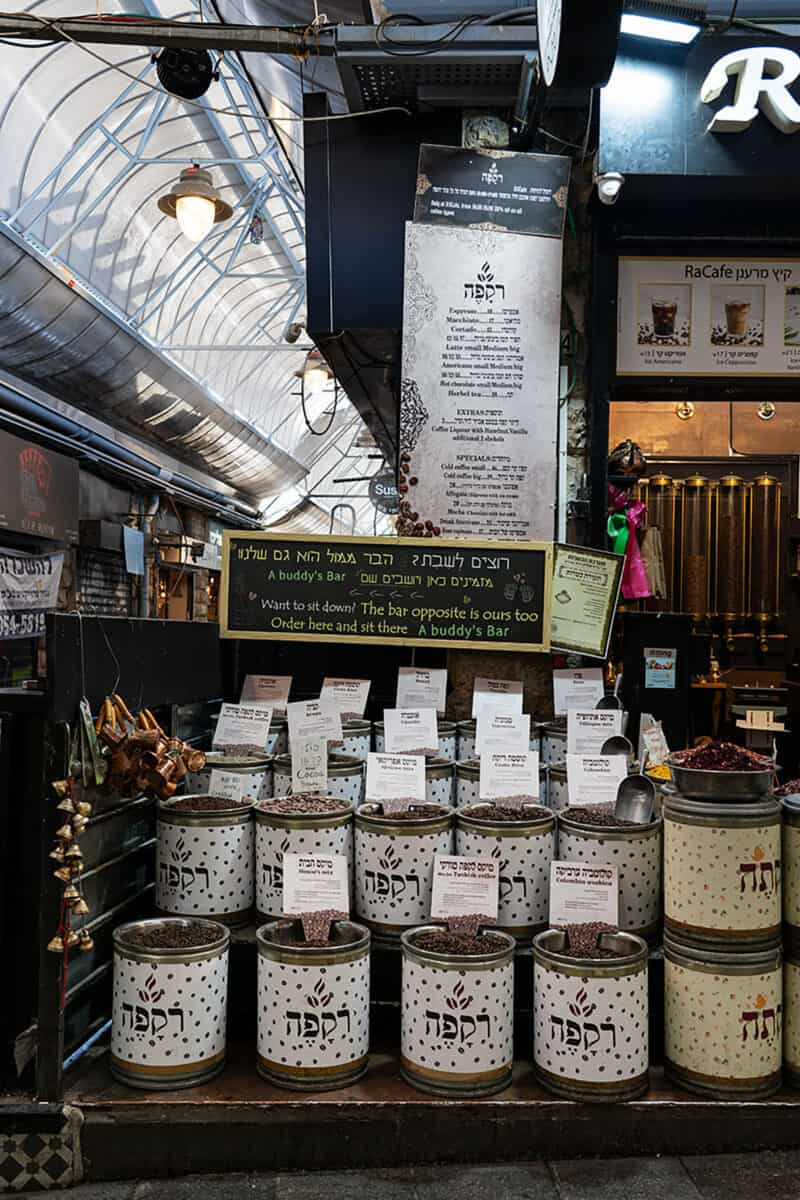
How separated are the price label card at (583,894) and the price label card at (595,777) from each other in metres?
0.29

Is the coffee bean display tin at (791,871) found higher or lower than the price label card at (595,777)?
lower

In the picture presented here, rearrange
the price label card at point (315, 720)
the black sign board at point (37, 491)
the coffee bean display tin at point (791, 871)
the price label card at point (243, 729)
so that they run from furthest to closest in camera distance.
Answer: the black sign board at point (37, 491)
the price label card at point (243, 729)
the price label card at point (315, 720)
the coffee bean display tin at point (791, 871)

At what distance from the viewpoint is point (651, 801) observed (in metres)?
2.56

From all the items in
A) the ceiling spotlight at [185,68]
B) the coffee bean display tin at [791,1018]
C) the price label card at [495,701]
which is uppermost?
the ceiling spotlight at [185,68]

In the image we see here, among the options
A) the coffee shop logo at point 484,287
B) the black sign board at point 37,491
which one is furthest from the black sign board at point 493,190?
the black sign board at point 37,491

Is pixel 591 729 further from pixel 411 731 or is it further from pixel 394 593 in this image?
pixel 394 593

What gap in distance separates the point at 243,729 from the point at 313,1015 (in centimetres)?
98

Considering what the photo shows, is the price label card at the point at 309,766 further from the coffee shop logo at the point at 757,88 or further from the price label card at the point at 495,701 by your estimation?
the coffee shop logo at the point at 757,88

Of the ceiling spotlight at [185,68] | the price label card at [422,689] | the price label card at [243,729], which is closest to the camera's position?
the price label card at [243,729]

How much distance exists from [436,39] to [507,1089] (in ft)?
11.4

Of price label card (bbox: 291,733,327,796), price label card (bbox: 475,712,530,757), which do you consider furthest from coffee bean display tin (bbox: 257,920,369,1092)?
price label card (bbox: 475,712,530,757)

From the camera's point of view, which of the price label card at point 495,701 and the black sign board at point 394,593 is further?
the black sign board at point 394,593

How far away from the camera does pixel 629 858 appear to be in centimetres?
248

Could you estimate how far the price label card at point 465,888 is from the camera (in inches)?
96.1
